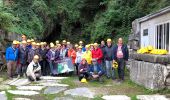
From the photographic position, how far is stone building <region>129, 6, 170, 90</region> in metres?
13.0

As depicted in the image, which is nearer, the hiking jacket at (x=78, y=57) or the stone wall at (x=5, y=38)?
the hiking jacket at (x=78, y=57)

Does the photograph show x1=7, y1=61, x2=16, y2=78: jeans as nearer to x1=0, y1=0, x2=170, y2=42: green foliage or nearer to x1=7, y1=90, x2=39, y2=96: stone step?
x1=0, y1=0, x2=170, y2=42: green foliage

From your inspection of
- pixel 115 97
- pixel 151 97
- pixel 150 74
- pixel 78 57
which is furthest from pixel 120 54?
pixel 151 97

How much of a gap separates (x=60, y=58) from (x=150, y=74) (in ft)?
21.3

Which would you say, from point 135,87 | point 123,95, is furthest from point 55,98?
point 135,87

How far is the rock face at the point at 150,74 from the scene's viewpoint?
12961 mm

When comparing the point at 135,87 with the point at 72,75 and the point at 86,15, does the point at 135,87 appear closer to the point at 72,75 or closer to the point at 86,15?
the point at 72,75

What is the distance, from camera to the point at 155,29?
17047 millimetres

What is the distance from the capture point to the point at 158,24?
16.6m

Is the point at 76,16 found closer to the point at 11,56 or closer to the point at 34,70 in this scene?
the point at 11,56

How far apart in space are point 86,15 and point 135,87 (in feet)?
70.0

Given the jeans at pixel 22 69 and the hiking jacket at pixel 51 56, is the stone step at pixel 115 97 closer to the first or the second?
the jeans at pixel 22 69

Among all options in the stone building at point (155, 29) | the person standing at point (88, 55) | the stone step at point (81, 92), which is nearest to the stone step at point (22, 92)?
the stone step at point (81, 92)

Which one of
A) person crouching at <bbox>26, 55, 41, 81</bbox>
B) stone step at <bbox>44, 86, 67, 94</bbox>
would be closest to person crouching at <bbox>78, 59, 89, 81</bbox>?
person crouching at <bbox>26, 55, 41, 81</bbox>
